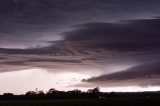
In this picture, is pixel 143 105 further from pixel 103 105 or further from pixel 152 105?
pixel 103 105

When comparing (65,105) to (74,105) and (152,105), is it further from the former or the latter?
(152,105)

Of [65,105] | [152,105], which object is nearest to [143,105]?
[152,105]

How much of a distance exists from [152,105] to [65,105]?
3326 cm

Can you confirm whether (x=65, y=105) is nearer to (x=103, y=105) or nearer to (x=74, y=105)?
(x=74, y=105)

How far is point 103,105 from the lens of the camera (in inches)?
7028

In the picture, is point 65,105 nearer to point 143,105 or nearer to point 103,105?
point 103,105

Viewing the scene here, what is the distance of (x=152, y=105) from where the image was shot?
171000mm

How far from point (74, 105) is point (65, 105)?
498 centimetres

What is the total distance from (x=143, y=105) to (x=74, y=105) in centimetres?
2587

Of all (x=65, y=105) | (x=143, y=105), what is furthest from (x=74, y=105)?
(x=143, y=105)

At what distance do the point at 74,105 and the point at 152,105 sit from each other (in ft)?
97.4

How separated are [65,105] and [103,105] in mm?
15834

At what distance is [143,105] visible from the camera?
6609 inches

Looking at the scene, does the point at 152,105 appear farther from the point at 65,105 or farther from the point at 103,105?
the point at 65,105
